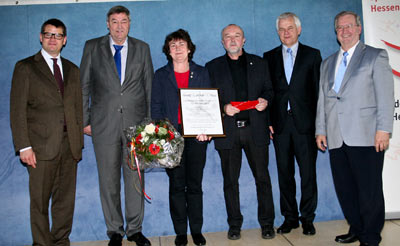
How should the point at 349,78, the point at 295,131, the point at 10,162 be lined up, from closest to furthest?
1. the point at 349,78
2. the point at 295,131
3. the point at 10,162

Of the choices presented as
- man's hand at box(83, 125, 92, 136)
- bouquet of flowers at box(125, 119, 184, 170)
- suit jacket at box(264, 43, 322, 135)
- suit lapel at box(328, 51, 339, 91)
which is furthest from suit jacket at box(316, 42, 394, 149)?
man's hand at box(83, 125, 92, 136)

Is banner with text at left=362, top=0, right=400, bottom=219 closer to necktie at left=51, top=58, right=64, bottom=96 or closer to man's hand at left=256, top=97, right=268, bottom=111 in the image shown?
man's hand at left=256, top=97, right=268, bottom=111

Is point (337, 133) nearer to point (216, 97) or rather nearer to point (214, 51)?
point (216, 97)

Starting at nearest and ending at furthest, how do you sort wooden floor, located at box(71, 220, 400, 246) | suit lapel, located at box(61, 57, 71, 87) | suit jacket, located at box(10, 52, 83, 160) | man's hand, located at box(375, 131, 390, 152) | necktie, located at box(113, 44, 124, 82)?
man's hand, located at box(375, 131, 390, 152)
suit jacket, located at box(10, 52, 83, 160)
suit lapel, located at box(61, 57, 71, 87)
wooden floor, located at box(71, 220, 400, 246)
necktie, located at box(113, 44, 124, 82)

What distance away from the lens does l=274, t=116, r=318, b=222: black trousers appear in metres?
3.75

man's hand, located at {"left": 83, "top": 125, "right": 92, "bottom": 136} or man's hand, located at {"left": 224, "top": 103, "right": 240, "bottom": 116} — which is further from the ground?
man's hand, located at {"left": 224, "top": 103, "right": 240, "bottom": 116}

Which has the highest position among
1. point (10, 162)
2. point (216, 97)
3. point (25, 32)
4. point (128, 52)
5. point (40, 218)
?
point (25, 32)

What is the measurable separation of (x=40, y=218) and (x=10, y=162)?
1019mm

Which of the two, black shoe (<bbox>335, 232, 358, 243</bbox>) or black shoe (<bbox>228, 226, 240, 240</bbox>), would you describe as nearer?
black shoe (<bbox>335, 232, 358, 243</bbox>)

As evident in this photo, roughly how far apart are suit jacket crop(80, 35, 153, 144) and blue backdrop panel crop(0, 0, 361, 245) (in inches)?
17.8

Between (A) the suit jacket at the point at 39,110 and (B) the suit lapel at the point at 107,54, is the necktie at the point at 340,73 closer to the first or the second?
(B) the suit lapel at the point at 107,54

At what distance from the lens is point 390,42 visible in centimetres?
424

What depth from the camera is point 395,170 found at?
13.8 feet

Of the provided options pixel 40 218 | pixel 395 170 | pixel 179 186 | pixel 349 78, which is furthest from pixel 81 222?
pixel 395 170
